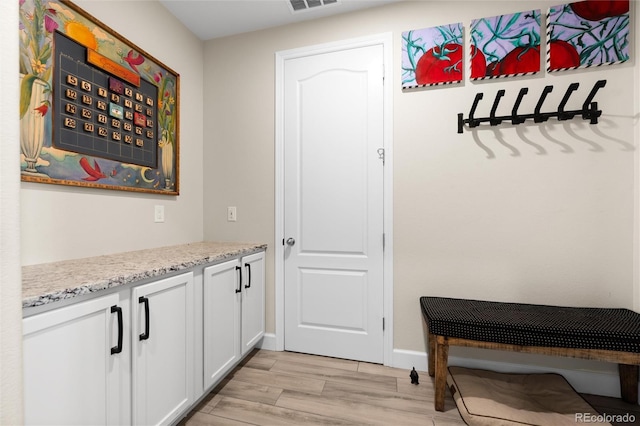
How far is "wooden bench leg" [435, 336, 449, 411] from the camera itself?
1.60m

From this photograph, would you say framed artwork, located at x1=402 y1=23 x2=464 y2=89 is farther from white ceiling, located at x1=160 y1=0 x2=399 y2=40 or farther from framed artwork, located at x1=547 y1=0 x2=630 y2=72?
framed artwork, located at x1=547 y1=0 x2=630 y2=72

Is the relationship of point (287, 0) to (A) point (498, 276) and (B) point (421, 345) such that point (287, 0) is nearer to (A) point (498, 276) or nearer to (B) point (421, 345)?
(A) point (498, 276)

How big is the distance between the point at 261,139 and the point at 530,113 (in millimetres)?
1983

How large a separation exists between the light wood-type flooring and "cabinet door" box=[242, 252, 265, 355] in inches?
8.3

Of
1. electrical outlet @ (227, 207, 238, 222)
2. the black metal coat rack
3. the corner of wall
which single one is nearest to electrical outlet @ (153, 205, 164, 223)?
electrical outlet @ (227, 207, 238, 222)

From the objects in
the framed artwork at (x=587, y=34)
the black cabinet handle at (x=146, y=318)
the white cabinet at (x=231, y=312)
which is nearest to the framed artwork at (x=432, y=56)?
the framed artwork at (x=587, y=34)

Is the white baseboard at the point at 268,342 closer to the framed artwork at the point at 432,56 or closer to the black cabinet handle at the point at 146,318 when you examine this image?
the black cabinet handle at the point at 146,318

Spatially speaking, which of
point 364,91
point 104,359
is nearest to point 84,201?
point 104,359

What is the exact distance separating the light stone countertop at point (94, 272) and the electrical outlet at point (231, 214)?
0.67 m

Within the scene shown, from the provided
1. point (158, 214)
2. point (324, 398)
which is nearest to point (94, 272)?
point (158, 214)

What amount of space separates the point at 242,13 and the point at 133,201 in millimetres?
1659

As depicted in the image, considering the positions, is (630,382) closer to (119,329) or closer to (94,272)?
(119,329)

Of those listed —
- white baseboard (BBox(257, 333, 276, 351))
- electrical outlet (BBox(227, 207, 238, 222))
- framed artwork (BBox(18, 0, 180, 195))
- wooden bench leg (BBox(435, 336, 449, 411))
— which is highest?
framed artwork (BBox(18, 0, 180, 195))

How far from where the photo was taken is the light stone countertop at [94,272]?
91 cm
